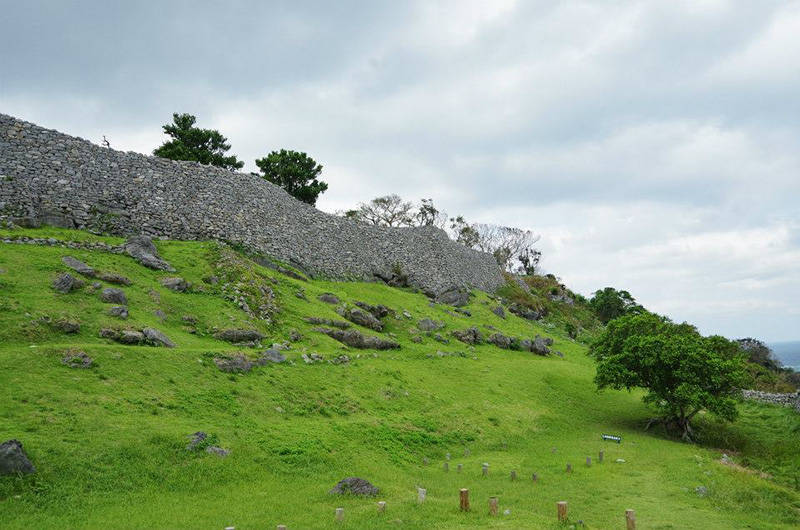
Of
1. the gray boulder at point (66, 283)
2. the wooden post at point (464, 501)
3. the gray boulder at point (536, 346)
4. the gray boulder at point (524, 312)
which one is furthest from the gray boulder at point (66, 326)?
the gray boulder at point (524, 312)

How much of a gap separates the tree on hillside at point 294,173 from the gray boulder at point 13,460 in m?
53.5

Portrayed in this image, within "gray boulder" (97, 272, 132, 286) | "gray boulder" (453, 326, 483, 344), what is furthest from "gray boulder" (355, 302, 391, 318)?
"gray boulder" (97, 272, 132, 286)

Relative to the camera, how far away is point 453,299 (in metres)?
56.4

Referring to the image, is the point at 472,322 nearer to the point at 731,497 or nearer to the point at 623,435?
the point at 623,435

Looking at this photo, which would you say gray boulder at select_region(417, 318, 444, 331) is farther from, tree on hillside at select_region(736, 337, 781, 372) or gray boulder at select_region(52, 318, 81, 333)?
tree on hillside at select_region(736, 337, 781, 372)

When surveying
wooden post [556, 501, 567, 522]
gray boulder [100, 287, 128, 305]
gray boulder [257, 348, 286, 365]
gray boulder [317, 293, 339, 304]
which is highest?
gray boulder [317, 293, 339, 304]

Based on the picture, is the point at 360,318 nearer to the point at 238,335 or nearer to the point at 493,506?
the point at 238,335

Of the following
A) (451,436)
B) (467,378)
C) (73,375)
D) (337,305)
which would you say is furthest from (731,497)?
(337,305)

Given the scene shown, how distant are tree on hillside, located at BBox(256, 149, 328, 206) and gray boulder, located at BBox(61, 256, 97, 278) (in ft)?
128

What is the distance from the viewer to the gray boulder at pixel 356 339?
32.5 meters

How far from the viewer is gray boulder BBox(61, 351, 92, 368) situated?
18772 mm

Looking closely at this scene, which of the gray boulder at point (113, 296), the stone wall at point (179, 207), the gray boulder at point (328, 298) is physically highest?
the stone wall at point (179, 207)

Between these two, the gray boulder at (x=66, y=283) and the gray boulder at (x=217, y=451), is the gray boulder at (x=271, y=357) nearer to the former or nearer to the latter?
the gray boulder at (x=217, y=451)

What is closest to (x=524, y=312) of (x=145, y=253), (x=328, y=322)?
(x=328, y=322)
